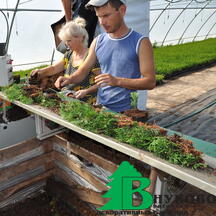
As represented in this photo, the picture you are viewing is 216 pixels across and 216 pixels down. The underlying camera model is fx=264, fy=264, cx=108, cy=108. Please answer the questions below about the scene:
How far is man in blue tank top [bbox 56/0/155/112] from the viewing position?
1.74 meters

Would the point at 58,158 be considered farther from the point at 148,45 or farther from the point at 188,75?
the point at 188,75

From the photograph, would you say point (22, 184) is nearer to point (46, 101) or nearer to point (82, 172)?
point (82, 172)

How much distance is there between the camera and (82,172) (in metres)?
2.24

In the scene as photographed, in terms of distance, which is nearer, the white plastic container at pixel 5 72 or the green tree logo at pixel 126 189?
the green tree logo at pixel 126 189

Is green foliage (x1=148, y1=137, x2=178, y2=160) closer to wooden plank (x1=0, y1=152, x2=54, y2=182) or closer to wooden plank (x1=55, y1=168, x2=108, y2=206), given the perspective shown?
wooden plank (x1=55, y1=168, x2=108, y2=206)

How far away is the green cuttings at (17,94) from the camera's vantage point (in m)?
2.04

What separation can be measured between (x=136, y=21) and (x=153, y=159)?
120 inches

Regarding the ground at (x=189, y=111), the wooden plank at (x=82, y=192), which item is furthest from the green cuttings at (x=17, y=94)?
the ground at (x=189, y=111)

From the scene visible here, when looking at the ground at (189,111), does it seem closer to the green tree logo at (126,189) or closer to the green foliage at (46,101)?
the green tree logo at (126,189)

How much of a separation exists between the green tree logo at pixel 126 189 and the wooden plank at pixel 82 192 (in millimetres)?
282

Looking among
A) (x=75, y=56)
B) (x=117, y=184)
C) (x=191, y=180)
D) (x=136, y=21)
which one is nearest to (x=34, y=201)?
(x=117, y=184)

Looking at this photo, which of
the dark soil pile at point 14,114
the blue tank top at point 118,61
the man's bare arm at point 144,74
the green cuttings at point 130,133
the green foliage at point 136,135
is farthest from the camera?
the dark soil pile at point 14,114

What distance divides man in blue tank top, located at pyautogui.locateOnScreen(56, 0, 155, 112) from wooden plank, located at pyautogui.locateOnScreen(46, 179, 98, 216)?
0.90 metres

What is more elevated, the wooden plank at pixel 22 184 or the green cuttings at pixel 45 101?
the green cuttings at pixel 45 101
